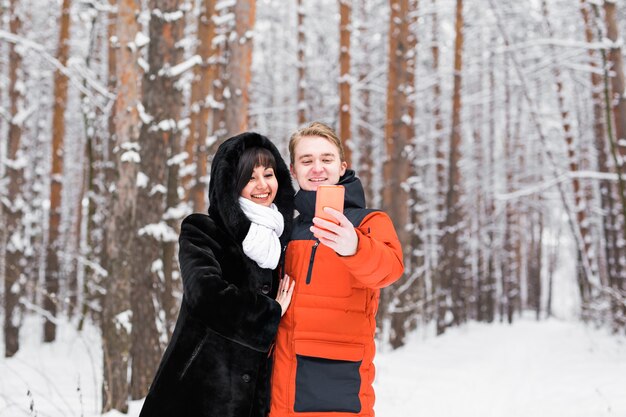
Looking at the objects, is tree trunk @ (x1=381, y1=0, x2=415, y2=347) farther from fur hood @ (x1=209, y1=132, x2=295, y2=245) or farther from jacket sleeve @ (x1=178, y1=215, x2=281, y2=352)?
jacket sleeve @ (x1=178, y1=215, x2=281, y2=352)

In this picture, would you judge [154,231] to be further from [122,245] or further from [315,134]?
[315,134]

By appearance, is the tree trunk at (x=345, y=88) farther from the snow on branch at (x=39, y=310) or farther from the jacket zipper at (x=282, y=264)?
the jacket zipper at (x=282, y=264)

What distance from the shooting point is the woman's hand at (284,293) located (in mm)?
2240

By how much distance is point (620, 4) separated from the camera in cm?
1240

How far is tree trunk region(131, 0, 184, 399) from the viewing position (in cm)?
579

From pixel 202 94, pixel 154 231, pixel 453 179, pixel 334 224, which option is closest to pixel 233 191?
pixel 334 224

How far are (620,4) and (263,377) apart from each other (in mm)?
13403

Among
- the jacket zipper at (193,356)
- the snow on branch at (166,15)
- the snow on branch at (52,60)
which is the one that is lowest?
the jacket zipper at (193,356)

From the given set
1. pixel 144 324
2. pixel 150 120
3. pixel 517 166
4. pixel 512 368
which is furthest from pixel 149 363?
pixel 517 166

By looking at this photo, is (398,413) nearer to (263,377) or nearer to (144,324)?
(144,324)

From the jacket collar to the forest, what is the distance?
3.26 meters

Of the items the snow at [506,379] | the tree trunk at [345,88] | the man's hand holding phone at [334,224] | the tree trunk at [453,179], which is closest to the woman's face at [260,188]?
the man's hand holding phone at [334,224]

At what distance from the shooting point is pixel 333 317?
2195mm

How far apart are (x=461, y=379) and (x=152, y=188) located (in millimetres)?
5232
